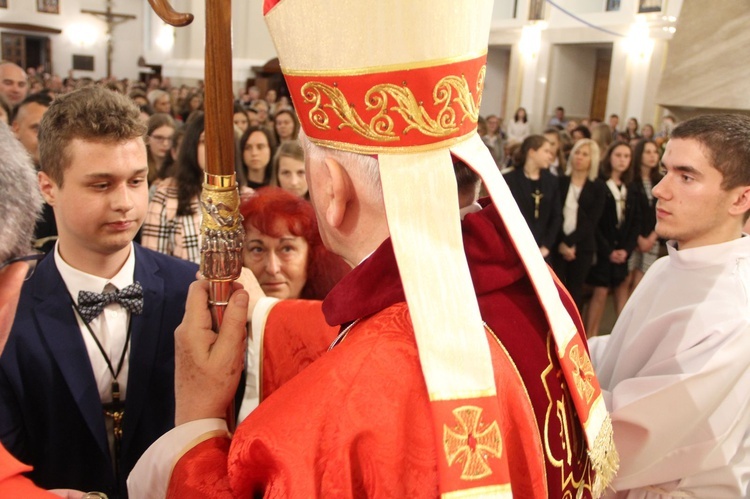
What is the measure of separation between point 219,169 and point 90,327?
2.58 feet

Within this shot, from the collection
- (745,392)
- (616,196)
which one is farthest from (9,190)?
(616,196)

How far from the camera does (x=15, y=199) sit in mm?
1000

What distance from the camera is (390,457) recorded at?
3.41 feet

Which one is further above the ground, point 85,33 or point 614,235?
point 85,33

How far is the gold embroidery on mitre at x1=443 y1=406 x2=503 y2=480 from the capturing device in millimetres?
1041

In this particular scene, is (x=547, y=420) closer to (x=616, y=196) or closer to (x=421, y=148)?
(x=421, y=148)

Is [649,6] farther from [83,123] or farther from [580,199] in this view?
[83,123]

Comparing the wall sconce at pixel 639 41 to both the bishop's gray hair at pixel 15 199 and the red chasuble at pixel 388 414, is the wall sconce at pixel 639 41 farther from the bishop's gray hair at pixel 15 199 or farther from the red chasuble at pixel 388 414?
the bishop's gray hair at pixel 15 199

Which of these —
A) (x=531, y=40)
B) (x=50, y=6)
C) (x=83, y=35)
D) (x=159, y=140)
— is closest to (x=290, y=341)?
(x=159, y=140)

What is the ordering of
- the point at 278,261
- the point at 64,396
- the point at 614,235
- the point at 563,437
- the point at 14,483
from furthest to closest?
the point at 614,235 < the point at 278,261 < the point at 64,396 < the point at 563,437 < the point at 14,483

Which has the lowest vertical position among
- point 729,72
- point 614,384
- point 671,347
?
point 614,384

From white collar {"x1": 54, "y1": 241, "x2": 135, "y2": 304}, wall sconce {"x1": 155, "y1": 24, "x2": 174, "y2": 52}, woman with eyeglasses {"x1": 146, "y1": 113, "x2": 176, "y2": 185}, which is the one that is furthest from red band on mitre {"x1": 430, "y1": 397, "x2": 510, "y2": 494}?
wall sconce {"x1": 155, "y1": 24, "x2": 174, "y2": 52}

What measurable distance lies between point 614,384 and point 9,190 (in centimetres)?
198

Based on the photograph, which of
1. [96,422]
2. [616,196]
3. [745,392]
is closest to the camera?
[96,422]
